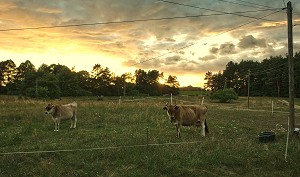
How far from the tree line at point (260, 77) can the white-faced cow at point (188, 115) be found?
97.4 m

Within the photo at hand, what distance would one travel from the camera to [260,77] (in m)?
146

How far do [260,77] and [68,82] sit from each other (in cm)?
9141

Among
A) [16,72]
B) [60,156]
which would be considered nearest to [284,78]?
[16,72]

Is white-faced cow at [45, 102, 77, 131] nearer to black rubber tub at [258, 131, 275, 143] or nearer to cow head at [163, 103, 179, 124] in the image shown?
cow head at [163, 103, 179, 124]

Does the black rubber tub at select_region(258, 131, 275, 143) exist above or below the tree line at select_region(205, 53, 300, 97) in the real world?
below

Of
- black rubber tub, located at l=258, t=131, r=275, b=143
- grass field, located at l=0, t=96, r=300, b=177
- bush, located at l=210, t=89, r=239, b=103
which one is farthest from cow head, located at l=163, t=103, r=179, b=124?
bush, located at l=210, t=89, r=239, b=103

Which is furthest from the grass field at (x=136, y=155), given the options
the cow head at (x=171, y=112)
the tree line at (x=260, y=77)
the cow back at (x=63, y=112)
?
the tree line at (x=260, y=77)

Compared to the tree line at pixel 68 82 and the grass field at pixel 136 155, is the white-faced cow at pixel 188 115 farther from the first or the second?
the tree line at pixel 68 82

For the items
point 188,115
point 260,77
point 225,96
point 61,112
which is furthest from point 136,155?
point 260,77

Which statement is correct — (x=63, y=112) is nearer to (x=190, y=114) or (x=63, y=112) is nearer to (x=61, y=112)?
(x=61, y=112)

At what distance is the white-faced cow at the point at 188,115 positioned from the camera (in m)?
19.1

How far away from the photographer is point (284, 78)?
12669cm

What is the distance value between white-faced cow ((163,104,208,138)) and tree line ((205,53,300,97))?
9736cm

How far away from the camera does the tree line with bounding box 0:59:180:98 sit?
98.4 m
